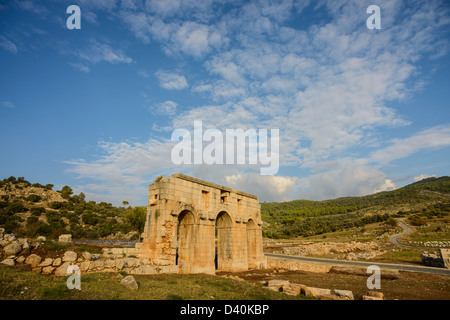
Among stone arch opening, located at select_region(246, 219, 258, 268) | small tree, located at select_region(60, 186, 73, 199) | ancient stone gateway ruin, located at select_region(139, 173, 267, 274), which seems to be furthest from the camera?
small tree, located at select_region(60, 186, 73, 199)

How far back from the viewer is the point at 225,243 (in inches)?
736

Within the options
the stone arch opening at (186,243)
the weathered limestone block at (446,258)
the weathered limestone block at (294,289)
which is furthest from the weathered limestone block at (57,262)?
the weathered limestone block at (446,258)

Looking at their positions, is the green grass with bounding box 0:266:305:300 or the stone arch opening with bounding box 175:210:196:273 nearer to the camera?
the green grass with bounding box 0:266:305:300

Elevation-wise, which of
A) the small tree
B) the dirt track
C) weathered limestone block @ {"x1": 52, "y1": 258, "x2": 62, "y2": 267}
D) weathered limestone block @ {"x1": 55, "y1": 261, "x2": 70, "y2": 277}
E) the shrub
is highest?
the small tree

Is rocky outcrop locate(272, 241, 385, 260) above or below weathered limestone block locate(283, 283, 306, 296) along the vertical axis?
below

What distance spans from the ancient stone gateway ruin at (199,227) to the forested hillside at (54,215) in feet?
60.6

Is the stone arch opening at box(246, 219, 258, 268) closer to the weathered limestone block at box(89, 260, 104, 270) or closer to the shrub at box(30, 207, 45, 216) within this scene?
the weathered limestone block at box(89, 260, 104, 270)

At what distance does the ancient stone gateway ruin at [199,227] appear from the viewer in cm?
1315

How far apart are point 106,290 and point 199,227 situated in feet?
28.1

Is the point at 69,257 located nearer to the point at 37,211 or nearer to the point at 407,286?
the point at 407,286

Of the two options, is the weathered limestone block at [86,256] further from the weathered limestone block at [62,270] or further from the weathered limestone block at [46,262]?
the weathered limestone block at [46,262]

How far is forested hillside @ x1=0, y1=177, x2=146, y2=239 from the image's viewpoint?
3316 cm

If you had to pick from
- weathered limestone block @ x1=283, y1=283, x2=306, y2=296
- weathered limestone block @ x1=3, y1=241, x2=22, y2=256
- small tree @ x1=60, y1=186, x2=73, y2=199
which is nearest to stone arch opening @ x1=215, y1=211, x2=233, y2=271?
weathered limestone block @ x1=283, y1=283, x2=306, y2=296

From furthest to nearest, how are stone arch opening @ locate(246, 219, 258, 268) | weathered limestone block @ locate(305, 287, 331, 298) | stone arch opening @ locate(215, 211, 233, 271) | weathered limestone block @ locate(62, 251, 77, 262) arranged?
stone arch opening @ locate(246, 219, 258, 268) < stone arch opening @ locate(215, 211, 233, 271) < weathered limestone block @ locate(62, 251, 77, 262) < weathered limestone block @ locate(305, 287, 331, 298)
